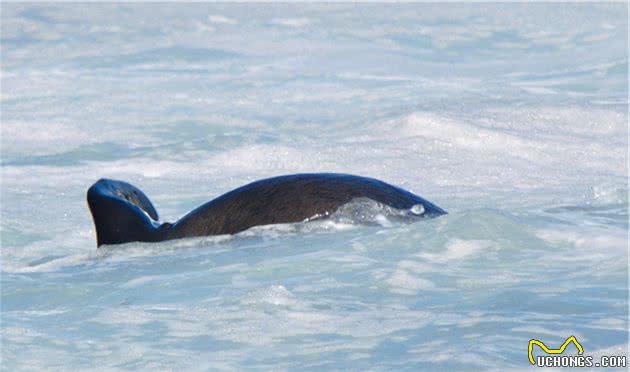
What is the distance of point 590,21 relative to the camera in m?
18.2

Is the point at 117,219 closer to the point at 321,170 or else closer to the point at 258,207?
the point at 258,207

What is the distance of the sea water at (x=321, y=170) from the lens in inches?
163

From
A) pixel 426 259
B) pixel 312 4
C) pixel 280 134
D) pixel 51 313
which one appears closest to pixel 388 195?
pixel 426 259

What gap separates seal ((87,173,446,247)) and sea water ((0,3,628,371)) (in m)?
0.06

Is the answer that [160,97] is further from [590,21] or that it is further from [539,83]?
[590,21]

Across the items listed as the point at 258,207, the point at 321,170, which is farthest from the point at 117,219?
the point at 321,170

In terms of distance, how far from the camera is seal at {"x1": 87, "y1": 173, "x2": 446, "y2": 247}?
554 cm

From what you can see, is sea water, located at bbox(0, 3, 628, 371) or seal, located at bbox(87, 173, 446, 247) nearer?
sea water, located at bbox(0, 3, 628, 371)

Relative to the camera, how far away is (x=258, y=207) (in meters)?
5.54

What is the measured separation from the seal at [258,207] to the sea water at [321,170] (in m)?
0.06

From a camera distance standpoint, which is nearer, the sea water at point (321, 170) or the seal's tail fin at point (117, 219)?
the sea water at point (321, 170)

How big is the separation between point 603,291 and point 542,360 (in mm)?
993

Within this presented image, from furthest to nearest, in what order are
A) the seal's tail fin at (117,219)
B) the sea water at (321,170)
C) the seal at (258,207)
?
the seal's tail fin at (117,219) → the seal at (258,207) → the sea water at (321,170)

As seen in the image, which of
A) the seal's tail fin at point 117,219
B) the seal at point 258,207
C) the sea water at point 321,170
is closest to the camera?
the sea water at point 321,170
